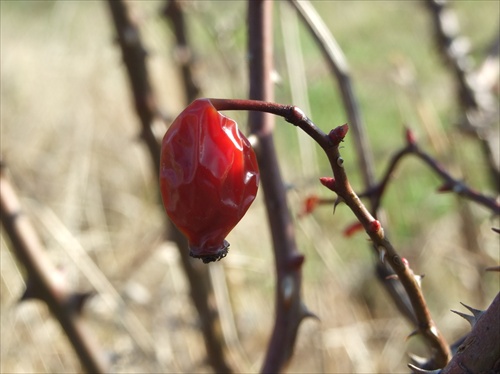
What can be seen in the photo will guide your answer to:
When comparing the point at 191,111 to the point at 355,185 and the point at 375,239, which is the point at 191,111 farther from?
the point at 355,185

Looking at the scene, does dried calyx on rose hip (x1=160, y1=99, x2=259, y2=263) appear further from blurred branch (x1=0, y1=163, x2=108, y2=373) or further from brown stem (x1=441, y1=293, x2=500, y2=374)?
blurred branch (x1=0, y1=163, x2=108, y2=373)

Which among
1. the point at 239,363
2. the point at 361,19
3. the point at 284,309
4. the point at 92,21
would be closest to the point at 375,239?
the point at 284,309

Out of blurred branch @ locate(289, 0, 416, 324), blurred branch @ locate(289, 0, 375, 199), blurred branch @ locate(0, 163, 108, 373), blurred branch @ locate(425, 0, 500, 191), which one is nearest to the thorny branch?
blurred branch @ locate(289, 0, 416, 324)

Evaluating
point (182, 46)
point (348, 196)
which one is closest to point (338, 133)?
point (348, 196)

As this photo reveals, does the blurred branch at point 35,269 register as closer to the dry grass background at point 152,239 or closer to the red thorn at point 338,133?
the dry grass background at point 152,239

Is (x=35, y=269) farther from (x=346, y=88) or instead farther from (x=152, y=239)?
(x=152, y=239)

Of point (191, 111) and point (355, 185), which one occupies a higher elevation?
point (191, 111)
